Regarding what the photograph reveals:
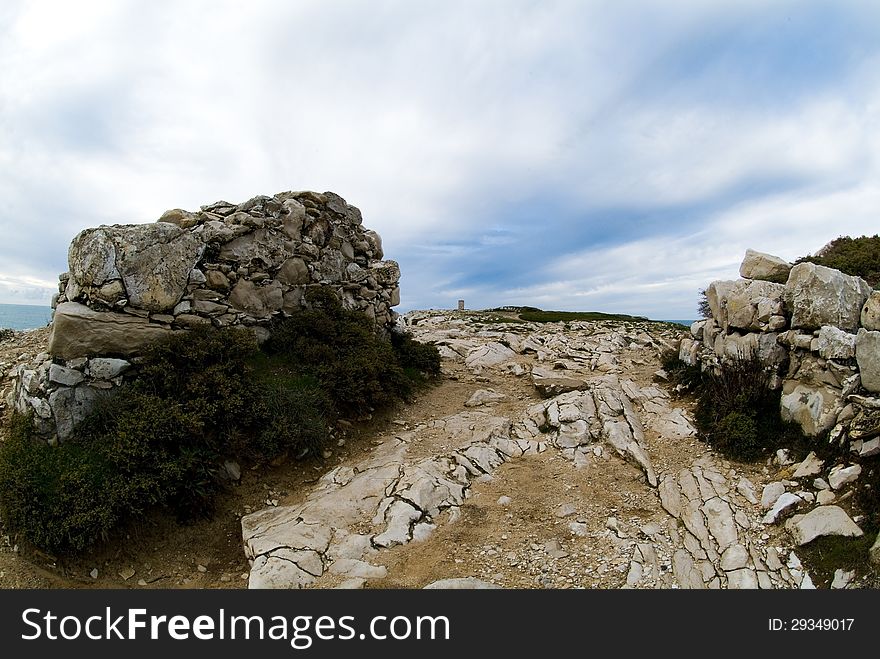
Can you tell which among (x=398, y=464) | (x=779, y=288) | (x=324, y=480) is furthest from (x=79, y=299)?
(x=779, y=288)

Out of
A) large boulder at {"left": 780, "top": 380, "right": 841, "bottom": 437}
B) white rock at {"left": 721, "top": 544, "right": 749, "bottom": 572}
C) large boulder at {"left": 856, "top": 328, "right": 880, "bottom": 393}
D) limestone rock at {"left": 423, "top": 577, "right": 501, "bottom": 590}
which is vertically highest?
large boulder at {"left": 856, "top": 328, "right": 880, "bottom": 393}

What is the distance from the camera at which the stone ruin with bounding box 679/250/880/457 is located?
7.39m

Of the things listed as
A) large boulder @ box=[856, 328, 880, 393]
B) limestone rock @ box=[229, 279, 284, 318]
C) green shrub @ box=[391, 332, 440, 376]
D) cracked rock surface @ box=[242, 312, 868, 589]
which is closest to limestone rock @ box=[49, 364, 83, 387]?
limestone rock @ box=[229, 279, 284, 318]

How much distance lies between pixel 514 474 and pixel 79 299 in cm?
988

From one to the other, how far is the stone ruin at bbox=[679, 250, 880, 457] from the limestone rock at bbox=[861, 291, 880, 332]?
16mm

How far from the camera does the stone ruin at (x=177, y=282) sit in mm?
8547

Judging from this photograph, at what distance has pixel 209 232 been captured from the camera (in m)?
10.9

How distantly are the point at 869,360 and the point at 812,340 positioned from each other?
1.46m

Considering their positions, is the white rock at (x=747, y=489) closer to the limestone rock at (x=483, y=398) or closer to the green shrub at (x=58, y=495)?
the limestone rock at (x=483, y=398)

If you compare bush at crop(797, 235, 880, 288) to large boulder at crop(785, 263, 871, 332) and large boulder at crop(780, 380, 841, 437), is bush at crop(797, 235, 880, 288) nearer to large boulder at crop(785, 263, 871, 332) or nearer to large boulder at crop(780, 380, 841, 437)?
large boulder at crop(785, 263, 871, 332)

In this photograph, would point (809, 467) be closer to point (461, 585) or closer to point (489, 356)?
point (461, 585)

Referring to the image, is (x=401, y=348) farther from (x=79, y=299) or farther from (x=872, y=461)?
(x=872, y=461)

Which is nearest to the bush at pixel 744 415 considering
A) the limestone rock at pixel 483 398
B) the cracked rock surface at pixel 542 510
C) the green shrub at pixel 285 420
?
the cracked rock surface at pixel 542 510
